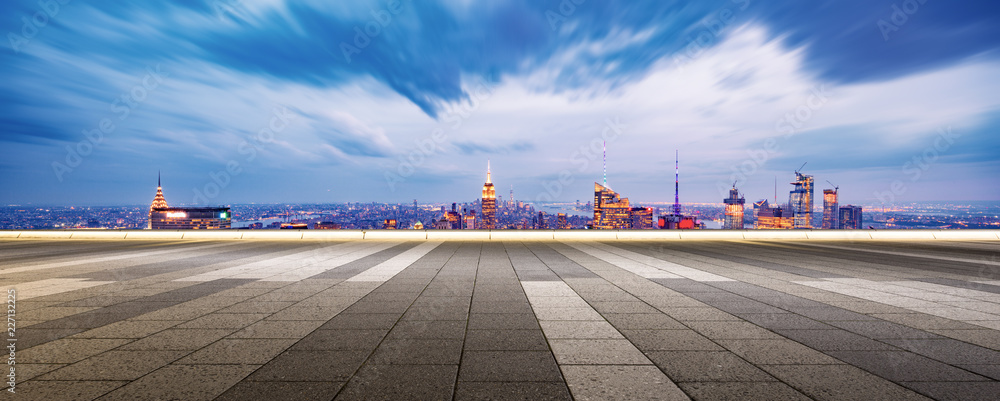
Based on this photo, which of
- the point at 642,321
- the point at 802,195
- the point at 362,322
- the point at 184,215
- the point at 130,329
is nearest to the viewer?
the point at 130,329

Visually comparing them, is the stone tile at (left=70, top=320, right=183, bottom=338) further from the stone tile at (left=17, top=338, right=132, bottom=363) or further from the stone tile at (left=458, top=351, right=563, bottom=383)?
the stone tile at (left=458, top=351, right=563, bottom=383)

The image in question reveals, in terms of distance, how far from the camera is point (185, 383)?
3.66 metres

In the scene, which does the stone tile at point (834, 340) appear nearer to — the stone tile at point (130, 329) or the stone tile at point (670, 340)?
the stone tile at point (670, 340)

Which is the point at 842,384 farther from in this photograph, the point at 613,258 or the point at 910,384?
the point at 613,258

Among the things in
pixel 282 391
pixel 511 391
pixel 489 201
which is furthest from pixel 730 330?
pixel 489 201

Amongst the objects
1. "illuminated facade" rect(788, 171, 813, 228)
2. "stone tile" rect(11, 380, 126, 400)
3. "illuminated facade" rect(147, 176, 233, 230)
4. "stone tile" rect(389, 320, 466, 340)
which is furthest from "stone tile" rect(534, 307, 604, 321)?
"illuminated facade" rect(788, 171, 813, 228)

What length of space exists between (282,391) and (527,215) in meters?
77.2

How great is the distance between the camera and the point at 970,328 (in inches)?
Result: 217

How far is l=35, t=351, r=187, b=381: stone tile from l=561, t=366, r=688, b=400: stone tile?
4.52 m

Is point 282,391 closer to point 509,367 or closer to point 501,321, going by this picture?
point 509,367

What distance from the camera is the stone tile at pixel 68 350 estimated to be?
14.1 ft

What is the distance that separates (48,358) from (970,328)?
12.3 metres

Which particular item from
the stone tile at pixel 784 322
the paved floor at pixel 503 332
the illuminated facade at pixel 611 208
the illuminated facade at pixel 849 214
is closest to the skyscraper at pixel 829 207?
the illuminated facade at pixel 849 214

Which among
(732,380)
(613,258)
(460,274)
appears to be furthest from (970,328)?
(460,274)
